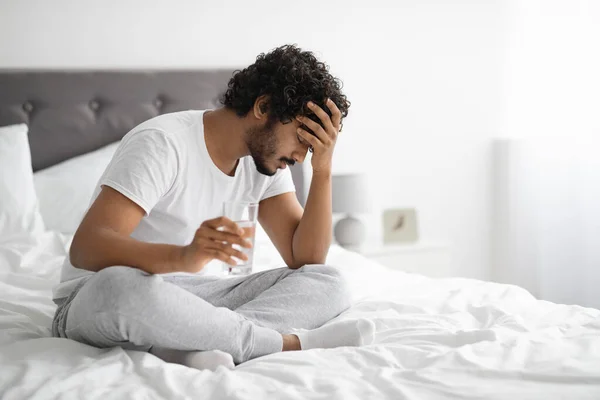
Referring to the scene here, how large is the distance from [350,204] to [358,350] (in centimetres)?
185

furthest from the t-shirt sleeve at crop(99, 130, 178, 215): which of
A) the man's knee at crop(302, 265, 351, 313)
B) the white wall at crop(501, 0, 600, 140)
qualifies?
the white wall at crop(501, 0, 600, 140)

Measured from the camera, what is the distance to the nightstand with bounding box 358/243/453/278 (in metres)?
3.35

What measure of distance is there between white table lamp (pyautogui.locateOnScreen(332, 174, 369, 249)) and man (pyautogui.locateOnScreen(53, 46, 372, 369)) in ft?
4.00

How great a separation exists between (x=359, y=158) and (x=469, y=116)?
715 mm

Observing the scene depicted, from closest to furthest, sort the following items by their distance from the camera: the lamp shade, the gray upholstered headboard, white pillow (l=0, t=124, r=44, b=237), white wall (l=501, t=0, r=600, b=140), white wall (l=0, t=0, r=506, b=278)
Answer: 1. white pillow (l=0, t=124, r=44, b=237)
2. the gray upholstered headboard
3. white wall (l=0, t=0, r=506, b=278)
4. the lamp shade
5. white wall (l=501, t=0, r=600, b=140)

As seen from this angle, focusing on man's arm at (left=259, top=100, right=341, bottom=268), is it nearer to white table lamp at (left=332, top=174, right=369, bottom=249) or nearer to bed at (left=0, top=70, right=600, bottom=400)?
bed at (left=0, top=70, right=600, bottom=400)

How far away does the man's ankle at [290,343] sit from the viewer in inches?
60.6

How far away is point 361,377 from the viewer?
1.30 metres

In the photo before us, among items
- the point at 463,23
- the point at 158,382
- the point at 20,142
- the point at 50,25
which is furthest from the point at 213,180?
the point at 463,23

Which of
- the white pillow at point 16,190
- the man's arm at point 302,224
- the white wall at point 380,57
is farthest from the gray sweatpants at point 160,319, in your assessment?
the white wall at point 380,57

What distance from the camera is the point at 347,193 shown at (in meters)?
3.27

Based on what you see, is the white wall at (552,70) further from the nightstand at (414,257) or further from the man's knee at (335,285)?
the man's knee at (335,285)

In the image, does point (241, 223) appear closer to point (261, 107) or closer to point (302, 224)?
point (261, 107)

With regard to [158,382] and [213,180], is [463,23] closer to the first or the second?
[213,180]
